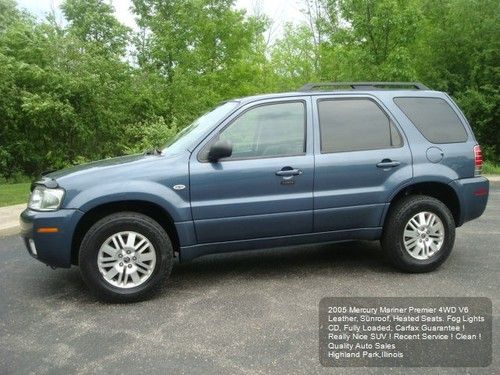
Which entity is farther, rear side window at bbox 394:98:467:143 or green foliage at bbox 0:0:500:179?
green foliage at bbox 0:0:500:179

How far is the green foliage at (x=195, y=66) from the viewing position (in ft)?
45.7

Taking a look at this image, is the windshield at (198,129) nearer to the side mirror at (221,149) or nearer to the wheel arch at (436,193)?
the side mirror at (221,149)

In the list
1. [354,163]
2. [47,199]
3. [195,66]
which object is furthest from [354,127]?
[195,66]

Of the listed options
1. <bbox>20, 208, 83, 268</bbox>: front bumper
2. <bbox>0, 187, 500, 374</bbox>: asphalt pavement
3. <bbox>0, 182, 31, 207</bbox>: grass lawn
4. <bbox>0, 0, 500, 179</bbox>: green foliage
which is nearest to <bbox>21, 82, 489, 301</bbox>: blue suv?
<bbox>20, 208, 83, 268</bbox>: front bumper

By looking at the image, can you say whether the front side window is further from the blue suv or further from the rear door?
the rear door

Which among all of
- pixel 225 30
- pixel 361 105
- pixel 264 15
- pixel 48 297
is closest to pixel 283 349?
pixel 48 297

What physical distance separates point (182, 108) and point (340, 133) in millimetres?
14012

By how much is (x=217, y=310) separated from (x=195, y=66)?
16953 millimetres

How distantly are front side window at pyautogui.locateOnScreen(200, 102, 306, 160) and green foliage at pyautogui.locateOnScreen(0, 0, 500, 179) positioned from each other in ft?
22.8

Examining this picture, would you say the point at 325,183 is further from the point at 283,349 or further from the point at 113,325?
the point at 113,325

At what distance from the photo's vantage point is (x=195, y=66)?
19906 mm

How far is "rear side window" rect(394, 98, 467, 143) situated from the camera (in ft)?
16.7

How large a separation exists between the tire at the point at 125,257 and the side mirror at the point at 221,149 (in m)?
0.81

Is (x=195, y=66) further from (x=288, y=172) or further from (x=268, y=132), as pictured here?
(x=288, y=172)
